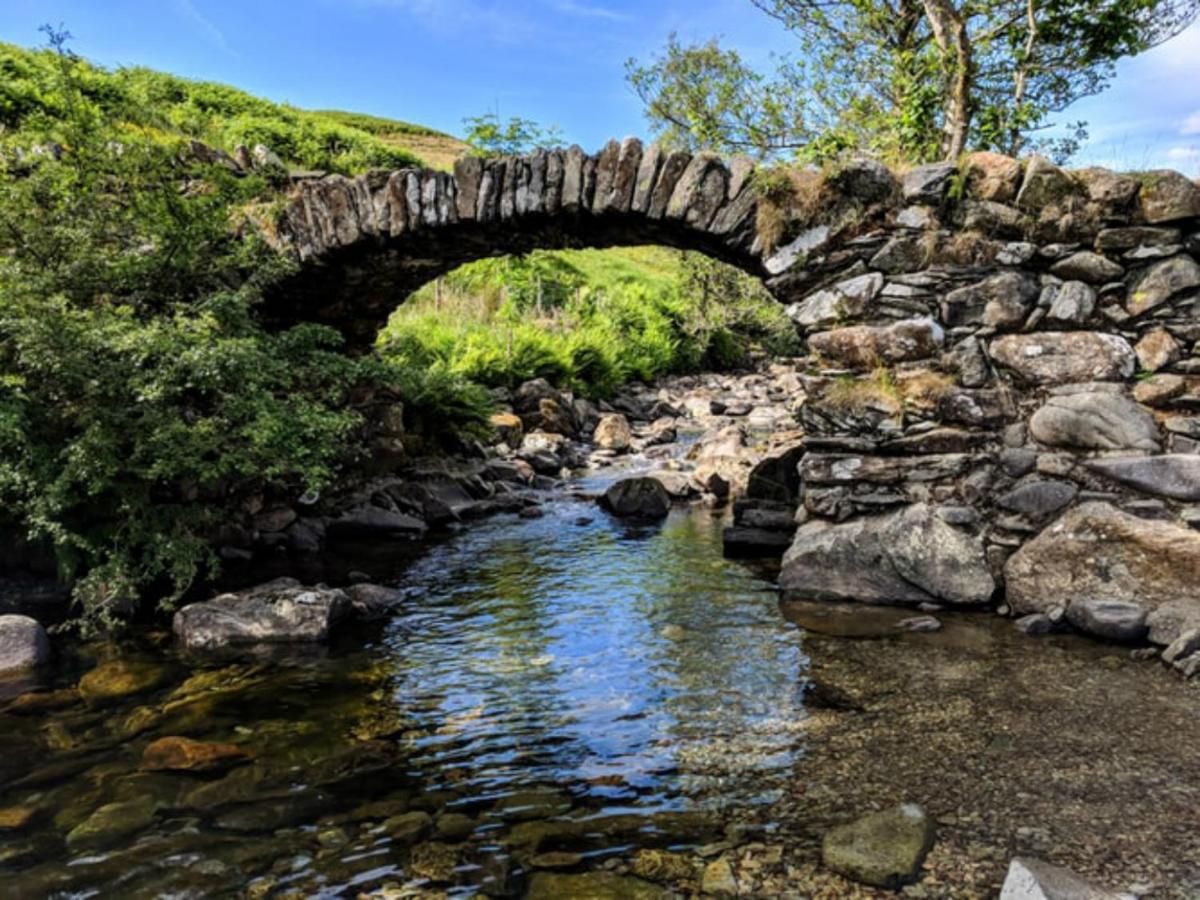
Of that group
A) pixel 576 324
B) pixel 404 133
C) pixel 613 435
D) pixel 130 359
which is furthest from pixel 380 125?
pixel 130 359

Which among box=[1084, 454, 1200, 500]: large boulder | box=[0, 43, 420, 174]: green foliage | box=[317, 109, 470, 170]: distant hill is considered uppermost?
box=[317, 109, 470, 170]: distant hill

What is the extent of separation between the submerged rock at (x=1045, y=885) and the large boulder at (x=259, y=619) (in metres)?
4.43

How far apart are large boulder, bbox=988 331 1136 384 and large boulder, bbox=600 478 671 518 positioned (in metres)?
4.47

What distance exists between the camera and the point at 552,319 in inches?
867

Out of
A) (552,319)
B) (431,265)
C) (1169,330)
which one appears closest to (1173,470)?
(1169,330)

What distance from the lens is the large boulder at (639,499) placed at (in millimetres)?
9328

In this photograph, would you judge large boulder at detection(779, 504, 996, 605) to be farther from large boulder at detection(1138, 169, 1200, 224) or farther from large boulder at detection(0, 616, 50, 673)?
large boulder at detection(0, 616, 50, 673)

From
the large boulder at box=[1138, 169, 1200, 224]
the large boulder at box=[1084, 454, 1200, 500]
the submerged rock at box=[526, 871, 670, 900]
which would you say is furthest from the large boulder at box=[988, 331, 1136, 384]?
the submerged rock at box=[526, 871, 670, 900]

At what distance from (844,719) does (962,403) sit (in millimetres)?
2845

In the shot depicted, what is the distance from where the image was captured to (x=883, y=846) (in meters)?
2.76

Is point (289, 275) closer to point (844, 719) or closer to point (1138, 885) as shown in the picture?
point (844, 719)

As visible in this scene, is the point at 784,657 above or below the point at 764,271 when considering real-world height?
below

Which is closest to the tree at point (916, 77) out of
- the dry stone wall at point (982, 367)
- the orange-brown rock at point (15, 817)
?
the dry stone wall at point (982, 367)

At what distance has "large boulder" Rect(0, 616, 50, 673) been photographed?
493 centimetres
